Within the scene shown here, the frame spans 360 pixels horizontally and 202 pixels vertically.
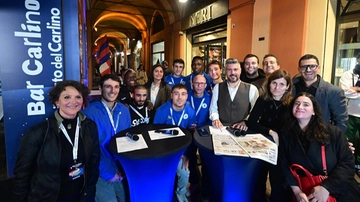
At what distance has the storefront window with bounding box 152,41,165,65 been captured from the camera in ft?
38.8

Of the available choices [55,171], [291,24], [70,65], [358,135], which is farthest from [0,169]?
[291,24]

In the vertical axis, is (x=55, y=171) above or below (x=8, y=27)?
below

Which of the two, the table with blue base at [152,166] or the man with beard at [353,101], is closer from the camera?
the table with blue base at [152,166]

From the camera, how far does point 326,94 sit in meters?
2.20

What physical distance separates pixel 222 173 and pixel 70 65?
1.86 meters

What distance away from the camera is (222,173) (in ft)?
5.61

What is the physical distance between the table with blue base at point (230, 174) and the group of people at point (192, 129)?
0.27 meters

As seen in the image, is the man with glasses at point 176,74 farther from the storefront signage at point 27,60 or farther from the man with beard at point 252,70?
the storefront signage at point 27,60

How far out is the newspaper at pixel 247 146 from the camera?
1.50 meters

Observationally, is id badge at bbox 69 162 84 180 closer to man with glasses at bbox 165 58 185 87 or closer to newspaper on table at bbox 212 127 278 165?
newspaper on table at bbox 212 127 278 165

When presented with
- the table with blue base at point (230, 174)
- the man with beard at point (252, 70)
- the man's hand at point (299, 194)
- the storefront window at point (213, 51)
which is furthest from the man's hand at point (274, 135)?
the storefront window at point (213, 51)

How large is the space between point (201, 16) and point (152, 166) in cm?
685

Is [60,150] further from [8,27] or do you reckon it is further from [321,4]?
[321,4]

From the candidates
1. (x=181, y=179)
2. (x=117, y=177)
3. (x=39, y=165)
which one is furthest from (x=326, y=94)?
(x=39, y=165)
